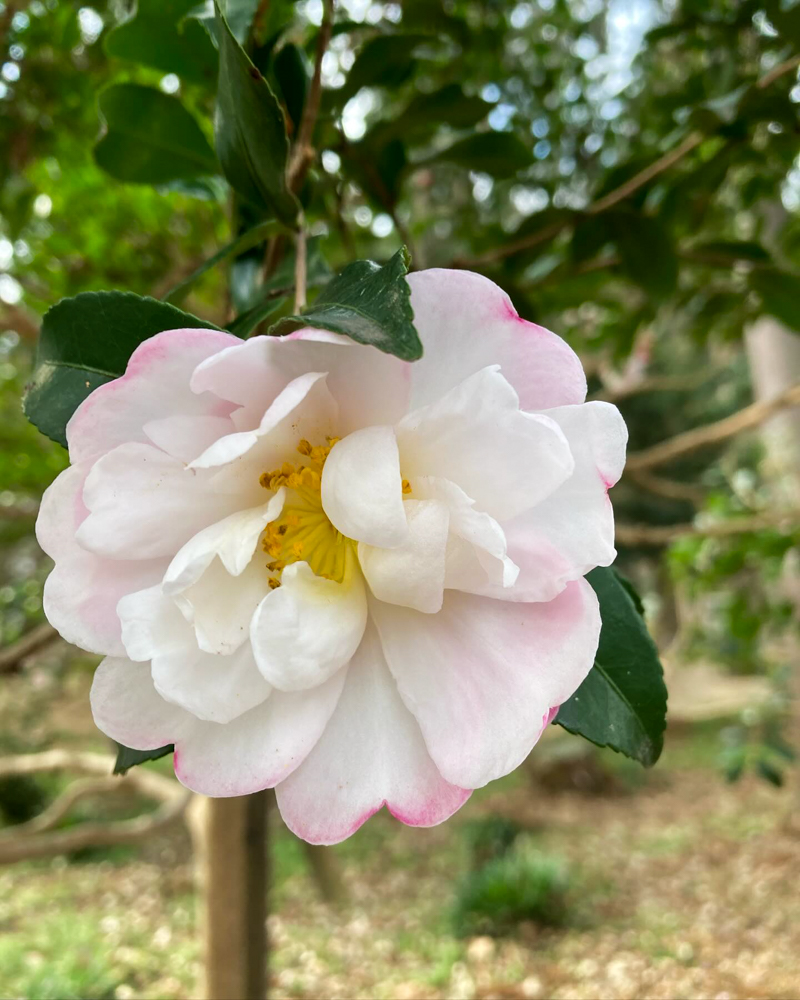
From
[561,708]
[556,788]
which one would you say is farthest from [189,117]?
[556,788]

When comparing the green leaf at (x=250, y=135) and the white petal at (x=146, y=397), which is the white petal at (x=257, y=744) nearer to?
the white petal at (x=146, y=397)

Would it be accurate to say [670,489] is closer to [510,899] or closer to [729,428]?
[729,428]

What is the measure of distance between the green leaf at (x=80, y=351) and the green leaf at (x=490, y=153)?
66 centimetres

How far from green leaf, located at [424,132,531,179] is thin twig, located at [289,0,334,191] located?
0.38 metres

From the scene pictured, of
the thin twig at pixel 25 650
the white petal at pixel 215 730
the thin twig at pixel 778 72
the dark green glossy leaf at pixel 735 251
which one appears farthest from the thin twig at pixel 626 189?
the thin twig at pixel 25 650

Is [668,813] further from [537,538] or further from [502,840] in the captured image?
[537,538]

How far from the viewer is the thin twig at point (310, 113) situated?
592 millimetres

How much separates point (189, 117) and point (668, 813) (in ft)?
18.8

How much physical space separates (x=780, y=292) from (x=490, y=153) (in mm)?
472

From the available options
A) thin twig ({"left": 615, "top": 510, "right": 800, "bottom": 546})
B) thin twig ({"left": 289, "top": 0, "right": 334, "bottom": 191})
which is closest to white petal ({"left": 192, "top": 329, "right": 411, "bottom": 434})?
thin twig ({"left": 289, "top": 0, "right": 334, "bottom": 191})

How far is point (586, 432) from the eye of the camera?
1.34 feet

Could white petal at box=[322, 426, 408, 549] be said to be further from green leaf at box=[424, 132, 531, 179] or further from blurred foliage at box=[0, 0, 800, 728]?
green leaf at box=[424, 132, 531, 179]

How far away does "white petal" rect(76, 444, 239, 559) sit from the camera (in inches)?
15.8

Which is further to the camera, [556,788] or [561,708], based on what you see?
[556,788]
